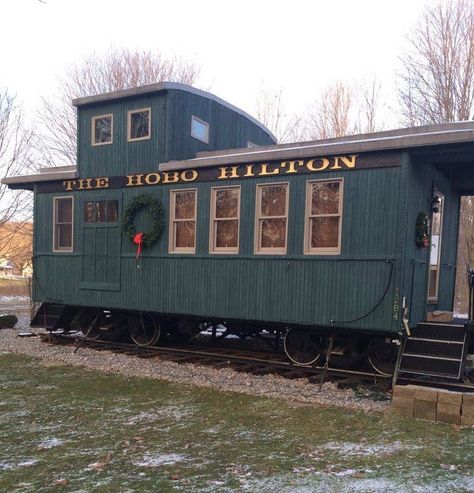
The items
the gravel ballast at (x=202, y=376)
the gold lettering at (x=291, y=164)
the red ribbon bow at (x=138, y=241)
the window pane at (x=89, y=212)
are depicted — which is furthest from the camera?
the window pane at (x=89, y=212)

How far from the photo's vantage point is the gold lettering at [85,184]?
10898 mm

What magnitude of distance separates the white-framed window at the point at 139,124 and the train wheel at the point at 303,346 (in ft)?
15.7

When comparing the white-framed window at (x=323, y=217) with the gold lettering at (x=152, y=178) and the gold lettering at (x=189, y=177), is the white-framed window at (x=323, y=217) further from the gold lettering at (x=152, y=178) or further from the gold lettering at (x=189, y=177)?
the gold lettering at (x=152, y=178)

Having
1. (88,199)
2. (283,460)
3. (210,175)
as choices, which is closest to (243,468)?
(283,460)

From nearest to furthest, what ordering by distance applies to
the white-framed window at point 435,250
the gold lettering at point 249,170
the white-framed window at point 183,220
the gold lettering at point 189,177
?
the gold lettering at point 249,170 → the white-framed window at point 435,250 → the gold lettering at point 189,177 → the white-framed window at point 183,220

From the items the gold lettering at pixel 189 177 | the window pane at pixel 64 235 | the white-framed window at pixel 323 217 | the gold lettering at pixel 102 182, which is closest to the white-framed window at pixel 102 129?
the gold lettering at pixel 102 182

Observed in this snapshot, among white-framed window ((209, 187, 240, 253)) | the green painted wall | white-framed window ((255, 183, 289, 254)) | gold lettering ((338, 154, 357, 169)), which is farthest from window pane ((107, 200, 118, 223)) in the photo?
the green painted wall

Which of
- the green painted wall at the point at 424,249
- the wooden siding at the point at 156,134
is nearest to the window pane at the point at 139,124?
the wooden siding at the point at 156,134

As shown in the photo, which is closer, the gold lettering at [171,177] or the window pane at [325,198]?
the window pane at [325,198]

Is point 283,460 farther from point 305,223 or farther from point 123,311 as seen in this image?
point 123,311

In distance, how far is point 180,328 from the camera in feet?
34.5

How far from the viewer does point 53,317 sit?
38.0 feet

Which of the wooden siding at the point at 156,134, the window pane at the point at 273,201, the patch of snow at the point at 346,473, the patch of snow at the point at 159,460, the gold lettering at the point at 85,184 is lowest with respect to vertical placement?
the patch of snow at the point at 159,460

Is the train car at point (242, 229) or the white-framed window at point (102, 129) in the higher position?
the white-framed window at point (102, 129)
